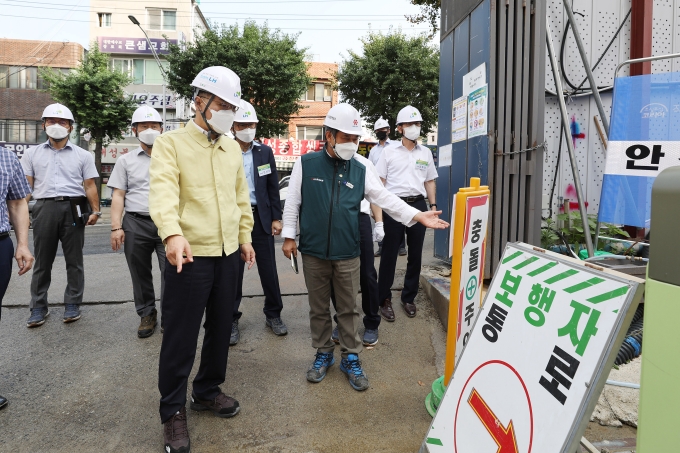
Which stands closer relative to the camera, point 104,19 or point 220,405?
point 220,405

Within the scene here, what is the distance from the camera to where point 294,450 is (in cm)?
265

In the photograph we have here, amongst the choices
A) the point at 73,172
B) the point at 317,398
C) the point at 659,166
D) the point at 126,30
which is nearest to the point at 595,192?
the point at 659,166

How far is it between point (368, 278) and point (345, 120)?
137 centimetres

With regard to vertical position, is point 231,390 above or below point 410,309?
below

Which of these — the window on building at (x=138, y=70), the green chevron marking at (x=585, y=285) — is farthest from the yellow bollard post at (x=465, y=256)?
the window on building at (x=138, y=70)

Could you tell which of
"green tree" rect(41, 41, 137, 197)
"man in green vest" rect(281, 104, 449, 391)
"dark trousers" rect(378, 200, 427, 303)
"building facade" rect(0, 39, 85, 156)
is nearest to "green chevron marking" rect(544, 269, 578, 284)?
"man in green vest" rect(281, 104, 449, 391)

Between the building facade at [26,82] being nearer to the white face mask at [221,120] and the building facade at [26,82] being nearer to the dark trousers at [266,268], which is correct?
the dark trousers at [266,268]

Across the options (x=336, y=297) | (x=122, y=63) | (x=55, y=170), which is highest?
(x=122, y=63)

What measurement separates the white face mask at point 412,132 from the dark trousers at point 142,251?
8.72 ft

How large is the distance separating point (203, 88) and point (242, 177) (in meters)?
0.62

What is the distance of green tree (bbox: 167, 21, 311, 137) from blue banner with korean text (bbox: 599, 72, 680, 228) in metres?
18.4

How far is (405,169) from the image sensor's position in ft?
15.9

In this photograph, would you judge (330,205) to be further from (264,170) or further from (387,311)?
(387,311)

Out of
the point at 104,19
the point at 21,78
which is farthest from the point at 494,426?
the point at 104,19
